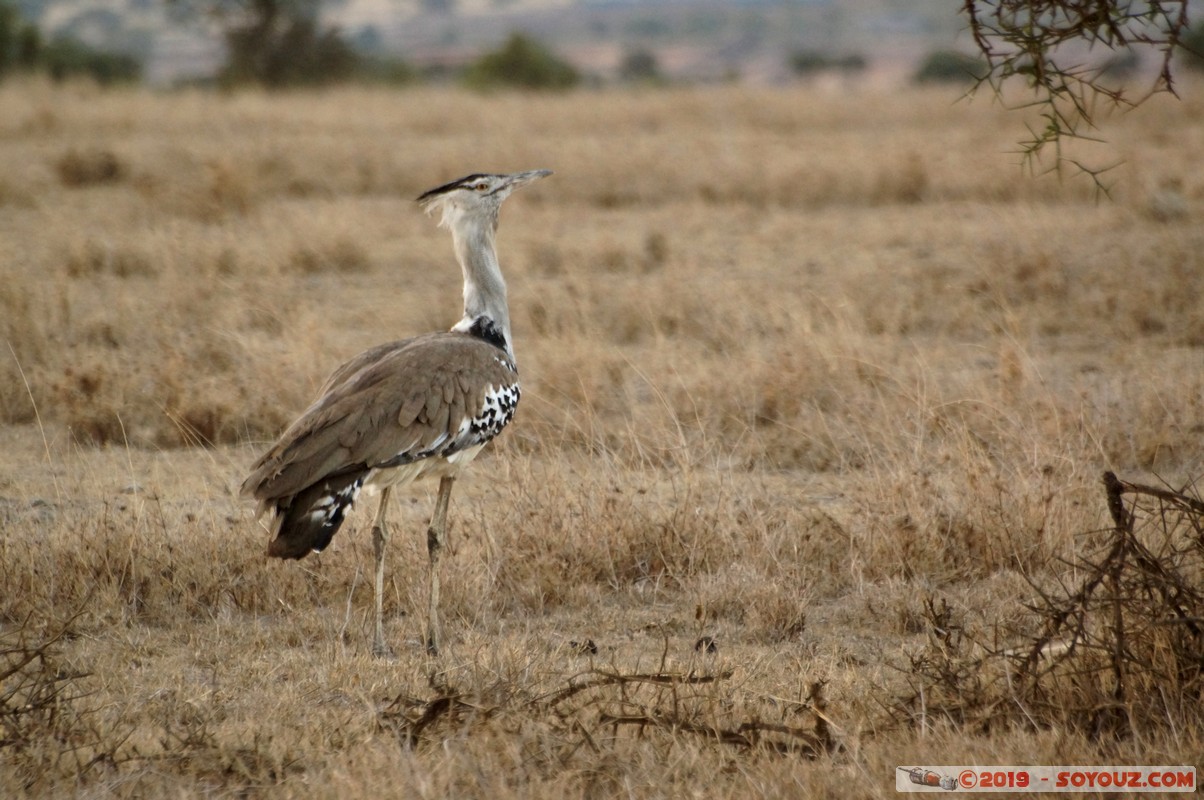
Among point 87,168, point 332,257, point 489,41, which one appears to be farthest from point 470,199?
point 489,41

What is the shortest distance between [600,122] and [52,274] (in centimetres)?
860

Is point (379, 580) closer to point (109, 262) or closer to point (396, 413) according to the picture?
point (396, 413)

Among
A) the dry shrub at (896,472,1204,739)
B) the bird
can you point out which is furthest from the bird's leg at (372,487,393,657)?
the dry shrub at (896,472,1204,739)

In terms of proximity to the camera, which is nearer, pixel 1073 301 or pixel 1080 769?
pixel 1080 769

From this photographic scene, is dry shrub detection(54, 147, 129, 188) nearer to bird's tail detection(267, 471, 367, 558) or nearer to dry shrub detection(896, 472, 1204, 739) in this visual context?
bird's tail detection(267, 471, 367, 558)

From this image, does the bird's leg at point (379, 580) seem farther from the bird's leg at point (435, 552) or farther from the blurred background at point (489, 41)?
the blurred background at point (489, 41)

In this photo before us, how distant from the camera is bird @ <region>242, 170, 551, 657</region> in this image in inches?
145

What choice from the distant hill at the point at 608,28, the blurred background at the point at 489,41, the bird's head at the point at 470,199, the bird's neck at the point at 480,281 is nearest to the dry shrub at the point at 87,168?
the blurred background at the point at 489,41

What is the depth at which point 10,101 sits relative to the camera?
15414 millimetres

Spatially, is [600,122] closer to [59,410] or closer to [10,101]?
[10,101]

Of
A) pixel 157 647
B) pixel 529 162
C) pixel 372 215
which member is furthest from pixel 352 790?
pixel 529 162

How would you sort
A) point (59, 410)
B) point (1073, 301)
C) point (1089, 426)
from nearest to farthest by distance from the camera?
point (1089, 426), point (59, 410), point (1073, 301)

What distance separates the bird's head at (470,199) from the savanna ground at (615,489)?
875 millimetres

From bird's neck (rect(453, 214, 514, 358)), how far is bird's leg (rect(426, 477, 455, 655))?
0.54m
